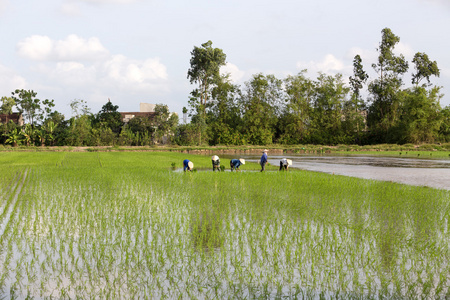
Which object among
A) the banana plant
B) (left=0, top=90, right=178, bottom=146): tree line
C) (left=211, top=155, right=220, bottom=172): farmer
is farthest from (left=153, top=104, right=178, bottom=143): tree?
(left=211, top=155, right=220, bottom=172): farmer

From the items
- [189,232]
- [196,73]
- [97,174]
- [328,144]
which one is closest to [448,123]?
[328,144]

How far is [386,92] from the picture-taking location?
48.5 meters

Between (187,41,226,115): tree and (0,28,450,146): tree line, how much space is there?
110 mm

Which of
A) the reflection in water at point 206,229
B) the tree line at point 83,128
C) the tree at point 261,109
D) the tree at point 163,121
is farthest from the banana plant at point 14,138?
the reflection in water at point 206,229

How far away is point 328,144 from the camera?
163 ft

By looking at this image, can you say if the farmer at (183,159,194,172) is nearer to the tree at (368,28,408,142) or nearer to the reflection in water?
the reflection in water

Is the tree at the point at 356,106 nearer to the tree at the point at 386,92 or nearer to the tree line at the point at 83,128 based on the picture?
the tree at the point at 386,92

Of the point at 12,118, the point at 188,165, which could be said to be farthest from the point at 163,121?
the point at 188,165

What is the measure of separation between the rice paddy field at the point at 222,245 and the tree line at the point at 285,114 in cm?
3313

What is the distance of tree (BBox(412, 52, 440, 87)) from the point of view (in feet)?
167

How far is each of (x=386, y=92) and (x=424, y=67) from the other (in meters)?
6.74

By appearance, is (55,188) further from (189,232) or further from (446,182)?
(446,182)

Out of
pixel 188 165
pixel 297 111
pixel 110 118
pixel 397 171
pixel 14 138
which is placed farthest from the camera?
pixel 297 111

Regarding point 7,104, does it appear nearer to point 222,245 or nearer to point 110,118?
point 110,118
